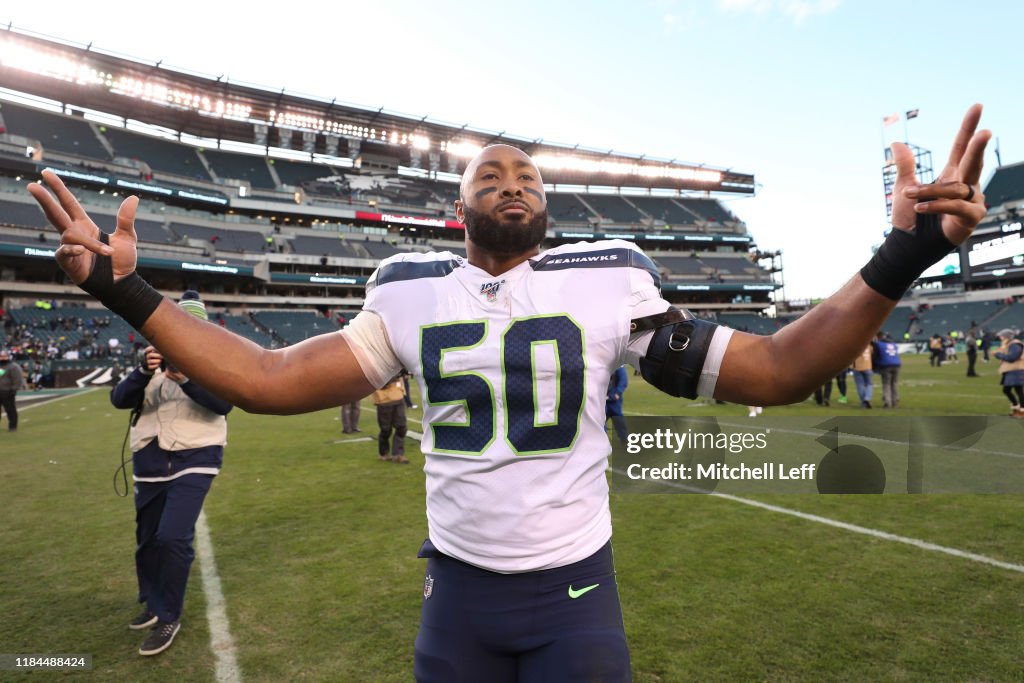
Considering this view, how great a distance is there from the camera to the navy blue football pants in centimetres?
139

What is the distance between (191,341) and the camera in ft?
5.08

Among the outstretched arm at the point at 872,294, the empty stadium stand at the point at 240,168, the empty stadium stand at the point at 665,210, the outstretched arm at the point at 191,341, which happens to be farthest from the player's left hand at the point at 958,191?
the empty stadium stand at the point at 665,210

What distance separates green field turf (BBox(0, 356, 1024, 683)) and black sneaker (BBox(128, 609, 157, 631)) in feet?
0.20

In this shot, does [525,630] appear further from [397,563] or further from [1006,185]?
[1006,185]

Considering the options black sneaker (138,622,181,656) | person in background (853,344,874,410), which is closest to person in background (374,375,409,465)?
black sneaker (138,622,181,656)

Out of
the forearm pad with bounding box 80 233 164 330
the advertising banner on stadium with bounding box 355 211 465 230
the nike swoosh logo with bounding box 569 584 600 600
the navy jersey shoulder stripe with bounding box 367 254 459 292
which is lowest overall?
the nike swoosh logo with bounding box 569 584 600 600

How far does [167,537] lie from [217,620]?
733 millimetres

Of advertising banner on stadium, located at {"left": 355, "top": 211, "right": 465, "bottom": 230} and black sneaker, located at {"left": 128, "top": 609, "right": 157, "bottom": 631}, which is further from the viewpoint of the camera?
advertising banner on stadium, located at {"left": 355, "top": 211, "right": 465, "bottom": 230}

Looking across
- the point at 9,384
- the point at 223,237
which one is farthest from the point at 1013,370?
the point at 223,237

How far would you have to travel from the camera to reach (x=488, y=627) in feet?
4.69

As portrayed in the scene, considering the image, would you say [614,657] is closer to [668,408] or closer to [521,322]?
[521,322]

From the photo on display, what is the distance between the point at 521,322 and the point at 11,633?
4.50 m

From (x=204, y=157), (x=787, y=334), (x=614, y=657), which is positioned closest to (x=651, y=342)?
(x=787, y=334)

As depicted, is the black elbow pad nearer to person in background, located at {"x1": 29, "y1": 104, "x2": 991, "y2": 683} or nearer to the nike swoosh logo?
person in background, located at {"x1": 29, "y1": 104, "x2": 991, "y2": 683}
